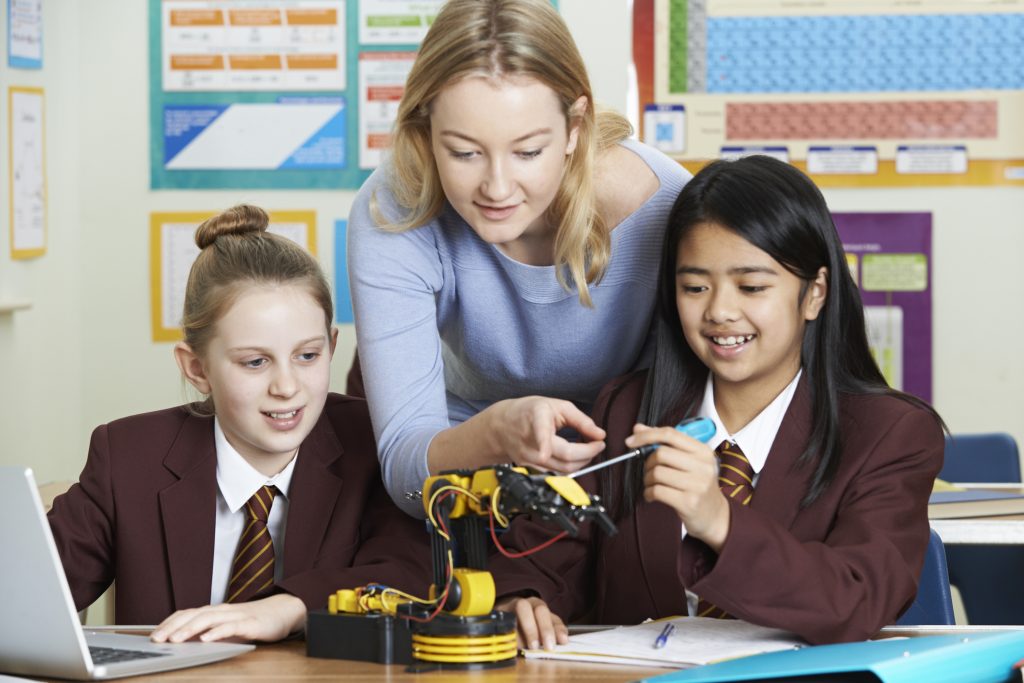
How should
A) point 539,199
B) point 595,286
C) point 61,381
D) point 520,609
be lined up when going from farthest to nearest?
point 61,381 → point 595,286 → point 539,199 → point 520,609

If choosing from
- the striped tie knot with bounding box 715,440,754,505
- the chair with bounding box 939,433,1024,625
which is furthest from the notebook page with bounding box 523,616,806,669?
the chair with bounding box 939,433,1024,625

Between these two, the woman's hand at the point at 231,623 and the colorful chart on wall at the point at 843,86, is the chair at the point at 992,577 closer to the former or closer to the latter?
the colorful chart on wall at the point at 843,86

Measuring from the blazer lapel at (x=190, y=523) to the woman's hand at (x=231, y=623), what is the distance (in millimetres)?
270

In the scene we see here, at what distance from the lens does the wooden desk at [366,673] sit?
1.16 metres

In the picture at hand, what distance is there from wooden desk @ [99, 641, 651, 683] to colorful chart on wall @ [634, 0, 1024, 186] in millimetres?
2675

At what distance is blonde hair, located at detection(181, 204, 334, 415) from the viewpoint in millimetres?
1742

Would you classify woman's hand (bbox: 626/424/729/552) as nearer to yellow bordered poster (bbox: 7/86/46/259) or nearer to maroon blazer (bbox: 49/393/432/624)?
maroon blazer (bbox: 49/393/432/624)

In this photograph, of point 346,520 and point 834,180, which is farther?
point 834,180

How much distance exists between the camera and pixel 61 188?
3504 mm

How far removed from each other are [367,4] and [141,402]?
4.21 ft

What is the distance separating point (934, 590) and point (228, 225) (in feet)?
3.72

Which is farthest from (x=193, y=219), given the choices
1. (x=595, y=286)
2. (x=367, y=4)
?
(x=595, y=286)

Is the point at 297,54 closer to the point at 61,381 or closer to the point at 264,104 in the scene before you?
the point at 264,104

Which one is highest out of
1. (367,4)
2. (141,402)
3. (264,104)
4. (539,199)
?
(367,4)
